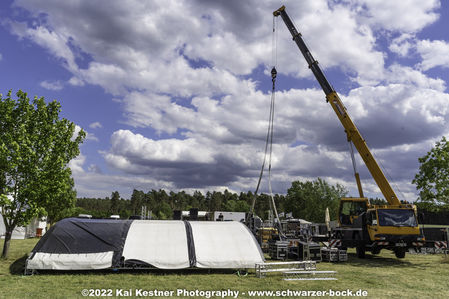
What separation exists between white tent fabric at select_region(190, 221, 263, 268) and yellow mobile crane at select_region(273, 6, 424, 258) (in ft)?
26.8

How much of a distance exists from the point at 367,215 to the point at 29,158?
58.2 feet

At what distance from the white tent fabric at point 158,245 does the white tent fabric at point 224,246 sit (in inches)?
23.1

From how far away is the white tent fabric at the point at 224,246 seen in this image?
13023 mm

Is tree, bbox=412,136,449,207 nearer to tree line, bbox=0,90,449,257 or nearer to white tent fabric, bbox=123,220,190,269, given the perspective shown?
tree line, bbox=0,90,449,257

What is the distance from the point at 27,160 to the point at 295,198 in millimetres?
61861

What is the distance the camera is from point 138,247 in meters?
13.1

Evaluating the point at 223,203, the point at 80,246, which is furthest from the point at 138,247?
the point at 223,203

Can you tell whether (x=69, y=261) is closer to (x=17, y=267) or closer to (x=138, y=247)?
(x=138, y=247)

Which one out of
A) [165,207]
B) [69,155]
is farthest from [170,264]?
[165,207]

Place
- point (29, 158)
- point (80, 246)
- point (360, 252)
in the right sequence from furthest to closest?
point (360, 252), point (29, 158), point (80, 246)

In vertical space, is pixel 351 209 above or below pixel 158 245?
above

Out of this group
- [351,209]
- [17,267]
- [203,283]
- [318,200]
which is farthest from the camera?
[318,200]

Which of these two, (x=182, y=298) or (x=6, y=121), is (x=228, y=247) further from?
(x=6, y=121)

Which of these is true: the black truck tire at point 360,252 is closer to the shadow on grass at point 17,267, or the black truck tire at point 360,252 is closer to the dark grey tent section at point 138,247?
the dark grey tent section at point 138,247
